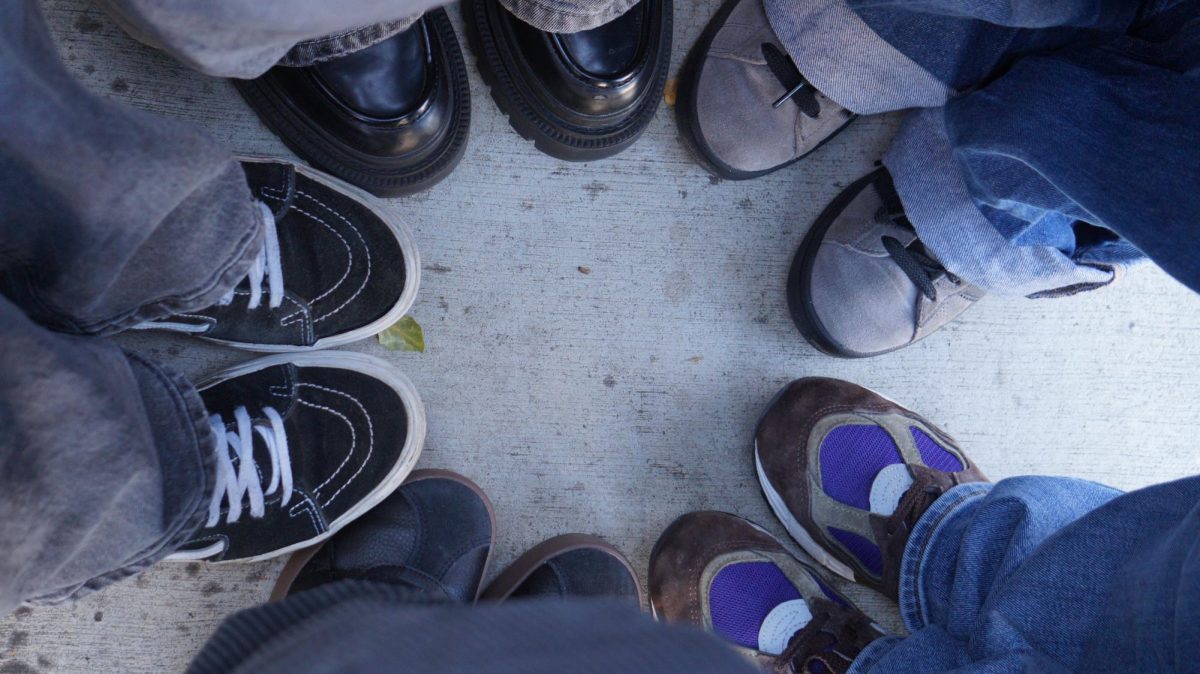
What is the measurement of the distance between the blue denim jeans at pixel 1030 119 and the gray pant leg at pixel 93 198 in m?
0.71

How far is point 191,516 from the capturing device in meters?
0.70

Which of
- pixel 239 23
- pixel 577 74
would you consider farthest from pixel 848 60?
pixel 239 23

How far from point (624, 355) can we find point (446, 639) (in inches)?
27.7

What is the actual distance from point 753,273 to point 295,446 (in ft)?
2.32

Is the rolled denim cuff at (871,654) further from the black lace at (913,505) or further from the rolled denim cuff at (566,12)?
the rolled denim cuff at (566,12)

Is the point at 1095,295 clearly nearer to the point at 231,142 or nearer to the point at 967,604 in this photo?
the point at 967,604

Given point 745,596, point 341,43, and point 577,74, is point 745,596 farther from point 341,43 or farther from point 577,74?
point 341,43

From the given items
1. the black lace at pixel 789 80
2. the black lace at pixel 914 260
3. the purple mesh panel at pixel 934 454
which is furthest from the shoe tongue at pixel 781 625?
the black lace at pixel 789 80

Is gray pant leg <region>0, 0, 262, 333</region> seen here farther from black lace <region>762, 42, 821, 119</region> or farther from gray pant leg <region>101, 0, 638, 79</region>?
black lace <region>762, 42, 821, 119</region>

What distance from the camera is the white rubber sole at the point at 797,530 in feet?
3.60

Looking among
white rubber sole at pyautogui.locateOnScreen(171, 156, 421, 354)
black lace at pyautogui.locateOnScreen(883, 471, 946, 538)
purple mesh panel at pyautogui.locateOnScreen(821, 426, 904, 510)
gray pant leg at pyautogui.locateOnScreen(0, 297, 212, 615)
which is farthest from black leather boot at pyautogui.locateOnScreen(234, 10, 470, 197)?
black lace at pyautogui.locateOnScreen(883, 471, 946, 538)

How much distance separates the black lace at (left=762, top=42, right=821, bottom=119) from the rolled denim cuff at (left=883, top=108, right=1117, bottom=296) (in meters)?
0.17

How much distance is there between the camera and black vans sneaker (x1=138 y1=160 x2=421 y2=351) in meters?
0.96

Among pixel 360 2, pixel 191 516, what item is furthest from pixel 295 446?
pixel 360 2
